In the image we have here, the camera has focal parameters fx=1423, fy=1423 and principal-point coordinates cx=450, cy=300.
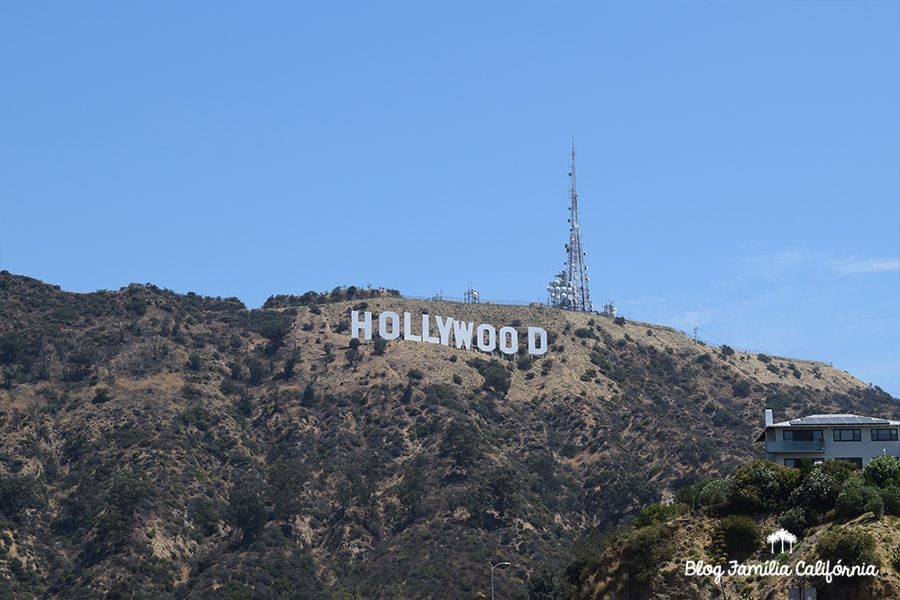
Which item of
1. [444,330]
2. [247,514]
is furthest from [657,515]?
[444,330]

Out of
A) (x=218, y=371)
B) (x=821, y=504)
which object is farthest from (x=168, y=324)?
(x=821, y=504)

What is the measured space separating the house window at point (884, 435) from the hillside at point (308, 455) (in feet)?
163

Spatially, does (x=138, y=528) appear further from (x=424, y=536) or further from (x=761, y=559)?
(x=761, y=559)

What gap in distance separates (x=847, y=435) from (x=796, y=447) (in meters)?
3.39

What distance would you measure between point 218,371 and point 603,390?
5139cm

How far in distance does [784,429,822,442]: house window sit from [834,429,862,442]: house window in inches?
42.3

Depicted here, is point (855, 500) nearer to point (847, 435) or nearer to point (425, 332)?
point (847, 435)

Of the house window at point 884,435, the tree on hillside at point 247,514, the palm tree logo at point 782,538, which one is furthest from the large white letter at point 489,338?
the palm tree logo at point 782,538

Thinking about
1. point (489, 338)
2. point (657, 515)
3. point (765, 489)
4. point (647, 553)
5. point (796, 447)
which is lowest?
point (647, 553)

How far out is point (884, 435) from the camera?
91.4m

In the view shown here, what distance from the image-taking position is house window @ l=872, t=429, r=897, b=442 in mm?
91000

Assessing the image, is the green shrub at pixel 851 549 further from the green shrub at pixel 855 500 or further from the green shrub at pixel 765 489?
the green shrub at pixel 765 489

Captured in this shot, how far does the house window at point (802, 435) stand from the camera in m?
92.9

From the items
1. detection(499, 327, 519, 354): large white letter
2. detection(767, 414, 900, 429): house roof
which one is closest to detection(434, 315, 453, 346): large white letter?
detection(499, 327, 519, 354): large white letter
